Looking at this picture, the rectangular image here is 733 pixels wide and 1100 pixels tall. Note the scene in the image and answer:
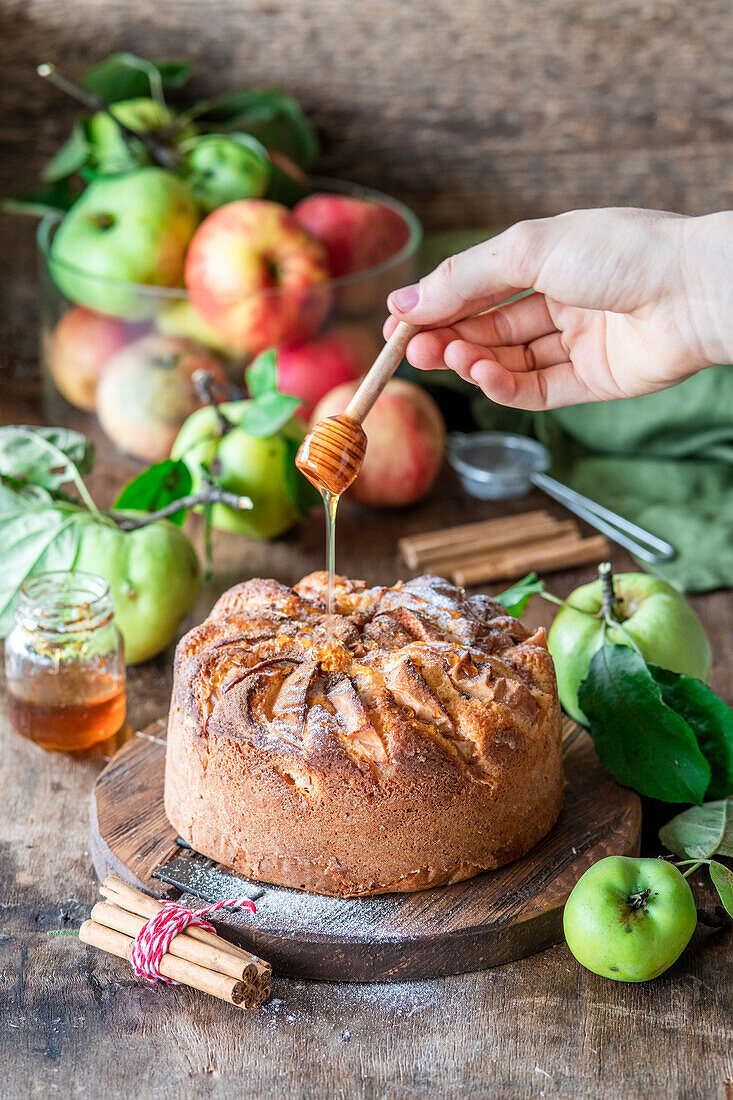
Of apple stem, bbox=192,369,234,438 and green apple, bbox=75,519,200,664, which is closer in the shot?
green apple, bbox=75,519,200,664

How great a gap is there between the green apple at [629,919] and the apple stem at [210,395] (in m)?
0.99

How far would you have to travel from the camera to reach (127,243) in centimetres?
196

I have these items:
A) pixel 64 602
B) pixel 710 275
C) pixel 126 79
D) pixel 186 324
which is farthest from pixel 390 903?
pixel 126 79

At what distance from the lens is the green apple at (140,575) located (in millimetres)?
1520

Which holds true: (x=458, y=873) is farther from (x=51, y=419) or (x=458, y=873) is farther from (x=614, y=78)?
(x=614, y=78)

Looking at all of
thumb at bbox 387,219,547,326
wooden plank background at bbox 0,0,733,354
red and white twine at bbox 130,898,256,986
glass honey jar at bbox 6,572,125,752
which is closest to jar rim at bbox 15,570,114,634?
glass honey jar at bbox 6,572,125,752

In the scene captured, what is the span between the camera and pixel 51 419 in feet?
7.09

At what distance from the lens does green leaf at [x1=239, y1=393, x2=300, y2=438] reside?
Result: 172cm

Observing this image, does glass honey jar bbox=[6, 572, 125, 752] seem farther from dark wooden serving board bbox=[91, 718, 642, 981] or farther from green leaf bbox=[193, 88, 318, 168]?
green leaf bbox=[193, 88, 318, 168]

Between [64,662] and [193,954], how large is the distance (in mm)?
454

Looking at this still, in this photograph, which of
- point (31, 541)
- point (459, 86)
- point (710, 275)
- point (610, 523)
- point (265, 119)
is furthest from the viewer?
point (459, 86)

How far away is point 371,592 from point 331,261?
98 cm

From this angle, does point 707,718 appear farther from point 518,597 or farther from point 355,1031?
point 355,1031

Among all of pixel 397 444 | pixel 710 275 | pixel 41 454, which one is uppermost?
pixel 710 275
